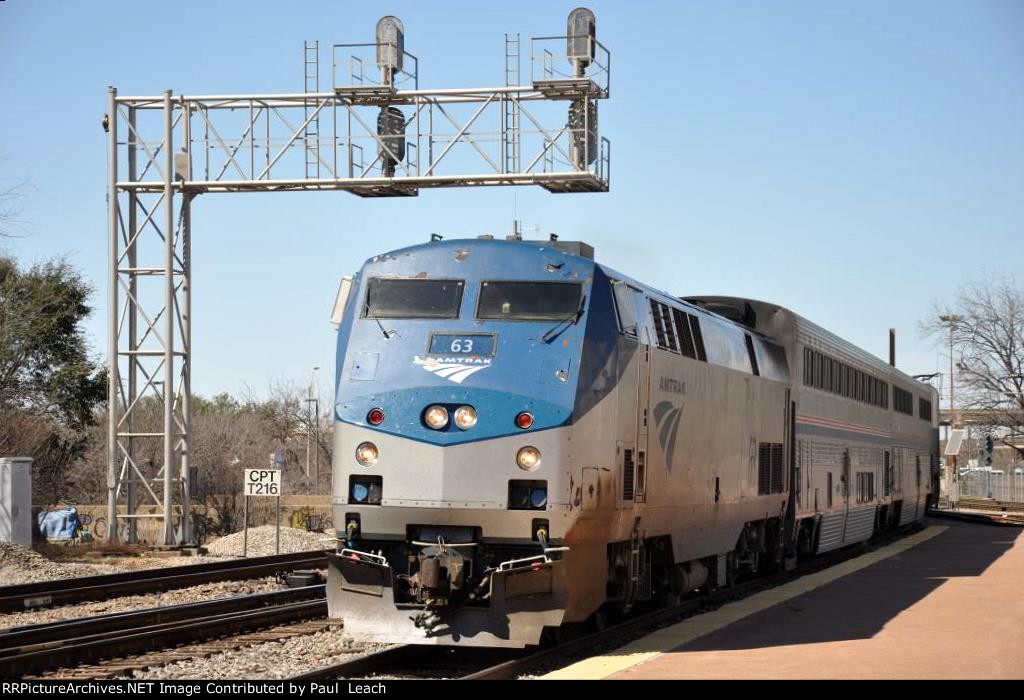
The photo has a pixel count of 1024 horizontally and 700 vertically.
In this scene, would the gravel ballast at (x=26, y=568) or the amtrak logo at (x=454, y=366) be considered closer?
the amtrak logo at (x=454, y=366)

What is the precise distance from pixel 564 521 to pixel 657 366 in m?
3.17

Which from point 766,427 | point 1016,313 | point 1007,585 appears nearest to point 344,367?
point 766,427

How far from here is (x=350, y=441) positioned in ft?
40.7

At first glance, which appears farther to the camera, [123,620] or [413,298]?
[123,620]

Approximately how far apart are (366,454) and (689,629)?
453 centimetres

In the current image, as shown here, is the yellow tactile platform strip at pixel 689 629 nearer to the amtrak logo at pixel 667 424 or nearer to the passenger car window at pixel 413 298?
the amtrak logo at pixel 667 424

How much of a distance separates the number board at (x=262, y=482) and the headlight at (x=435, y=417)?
1405cm

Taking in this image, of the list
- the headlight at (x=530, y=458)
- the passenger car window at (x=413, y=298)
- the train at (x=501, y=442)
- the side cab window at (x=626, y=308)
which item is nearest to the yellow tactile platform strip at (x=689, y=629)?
the train at (x=501, y=442)

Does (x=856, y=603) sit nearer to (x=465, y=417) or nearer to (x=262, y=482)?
(x=465, y=417)

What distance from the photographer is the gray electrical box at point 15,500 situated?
1025 inches

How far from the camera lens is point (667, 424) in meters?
15.0

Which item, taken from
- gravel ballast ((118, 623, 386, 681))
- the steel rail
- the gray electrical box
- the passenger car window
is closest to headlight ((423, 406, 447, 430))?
the passenger car window

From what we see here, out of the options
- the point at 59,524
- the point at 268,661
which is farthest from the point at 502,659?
the point at 59,524
